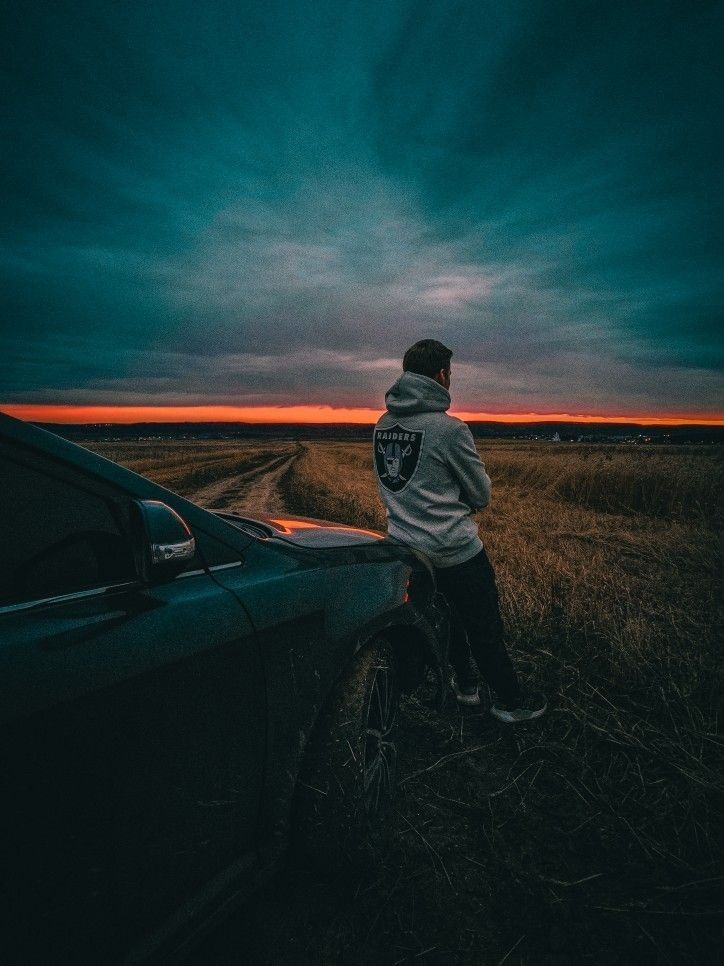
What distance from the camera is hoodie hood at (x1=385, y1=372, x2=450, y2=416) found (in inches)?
92.4

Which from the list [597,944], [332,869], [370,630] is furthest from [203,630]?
[597,944]

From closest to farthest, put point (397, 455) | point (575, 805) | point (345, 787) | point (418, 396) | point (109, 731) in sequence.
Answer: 1. point (109, 731)
2. point (345, 787)
3. point (575, 805)
4. point (418, 396)
5. point (397, 455)

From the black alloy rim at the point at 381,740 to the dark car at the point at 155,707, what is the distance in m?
0.06

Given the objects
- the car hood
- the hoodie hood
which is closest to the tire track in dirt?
the car hood

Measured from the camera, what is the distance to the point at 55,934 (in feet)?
2.96

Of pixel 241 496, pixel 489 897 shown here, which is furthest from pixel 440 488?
pixel 241 496

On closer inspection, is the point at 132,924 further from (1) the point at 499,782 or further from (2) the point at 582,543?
(2) the point at 582,543

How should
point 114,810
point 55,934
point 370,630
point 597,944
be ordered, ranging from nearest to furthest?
point 55,934, point 114,810, point 597,944, point 370,630

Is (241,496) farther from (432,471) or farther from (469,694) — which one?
(432,471)

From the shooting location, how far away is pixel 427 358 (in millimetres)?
2430

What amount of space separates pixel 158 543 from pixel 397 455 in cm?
153

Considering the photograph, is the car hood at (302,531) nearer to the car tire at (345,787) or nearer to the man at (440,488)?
the man at (440,488)

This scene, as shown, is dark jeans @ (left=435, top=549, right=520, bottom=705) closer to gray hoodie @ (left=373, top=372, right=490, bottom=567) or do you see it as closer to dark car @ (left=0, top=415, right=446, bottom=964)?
gray hoodie @ (left=373, top=372, right=490, bottom=567)

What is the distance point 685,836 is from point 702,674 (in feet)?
5.06
